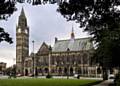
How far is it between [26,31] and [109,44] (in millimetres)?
144318

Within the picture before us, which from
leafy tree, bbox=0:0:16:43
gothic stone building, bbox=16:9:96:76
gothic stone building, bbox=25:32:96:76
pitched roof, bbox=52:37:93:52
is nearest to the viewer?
leafy tree, bbox=0:0:16:43

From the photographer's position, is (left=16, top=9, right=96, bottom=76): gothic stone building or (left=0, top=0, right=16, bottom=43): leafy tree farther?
(left=16, top=9, right=96, bottom=76): gothic stone building

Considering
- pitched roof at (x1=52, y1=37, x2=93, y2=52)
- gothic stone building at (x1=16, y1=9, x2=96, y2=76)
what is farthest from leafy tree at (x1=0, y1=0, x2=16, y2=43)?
pitched roof at (x1=52, y1=37, x2=93, y2=52)

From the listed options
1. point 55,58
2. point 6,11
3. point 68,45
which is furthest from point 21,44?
point 6,11

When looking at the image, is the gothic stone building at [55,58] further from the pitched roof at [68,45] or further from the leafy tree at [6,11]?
the leafy tree at [6,11]

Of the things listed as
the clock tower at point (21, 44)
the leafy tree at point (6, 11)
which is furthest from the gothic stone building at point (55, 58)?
the leafy tree at point (6, 11)

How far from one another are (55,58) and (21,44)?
72.6 feet

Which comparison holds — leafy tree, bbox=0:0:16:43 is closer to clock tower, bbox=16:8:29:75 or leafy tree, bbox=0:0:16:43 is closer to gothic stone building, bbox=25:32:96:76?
gothic stone building, bbox=25:32:96:76

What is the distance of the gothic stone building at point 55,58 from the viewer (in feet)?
502

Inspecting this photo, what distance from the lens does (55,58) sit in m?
163

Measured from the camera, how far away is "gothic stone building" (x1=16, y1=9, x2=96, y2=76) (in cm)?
15312

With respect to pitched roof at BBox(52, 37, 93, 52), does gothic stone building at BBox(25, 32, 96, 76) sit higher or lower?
lower

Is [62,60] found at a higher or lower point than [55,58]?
lower

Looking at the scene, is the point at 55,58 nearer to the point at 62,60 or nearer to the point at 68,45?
the point at 62,60
